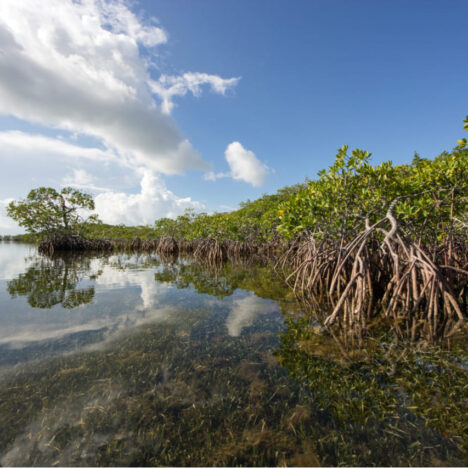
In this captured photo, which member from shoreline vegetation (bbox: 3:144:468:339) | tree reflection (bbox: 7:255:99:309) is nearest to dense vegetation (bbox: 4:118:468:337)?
shoreline vegetation (bbox: 3:144:468:339)

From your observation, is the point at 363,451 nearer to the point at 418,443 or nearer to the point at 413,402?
the point at 418,443

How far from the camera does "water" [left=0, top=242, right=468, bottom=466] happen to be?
172 centimetres

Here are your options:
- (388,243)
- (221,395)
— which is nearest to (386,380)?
(221,395)

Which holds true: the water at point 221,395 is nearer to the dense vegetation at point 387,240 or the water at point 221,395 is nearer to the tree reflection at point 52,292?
the dense vegetation at point 387,240

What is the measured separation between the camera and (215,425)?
1.95 meters

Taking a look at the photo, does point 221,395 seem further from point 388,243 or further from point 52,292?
point 52,292

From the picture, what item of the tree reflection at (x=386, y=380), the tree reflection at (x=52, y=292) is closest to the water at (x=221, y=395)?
the tree reflection at (x=386, y=380)

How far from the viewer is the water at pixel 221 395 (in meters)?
1.72

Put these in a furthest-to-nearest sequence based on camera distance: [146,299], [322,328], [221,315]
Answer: [146,299] → [221,315] → [322,328]

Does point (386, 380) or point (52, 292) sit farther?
point (52, 292)

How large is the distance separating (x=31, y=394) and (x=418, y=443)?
3.53m

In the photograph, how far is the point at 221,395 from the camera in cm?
233

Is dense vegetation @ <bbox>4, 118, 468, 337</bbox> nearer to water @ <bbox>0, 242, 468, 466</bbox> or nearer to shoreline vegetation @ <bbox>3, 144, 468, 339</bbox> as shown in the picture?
shoreline vegetation @ <bbox>3, 144, 468, 339</bbox>

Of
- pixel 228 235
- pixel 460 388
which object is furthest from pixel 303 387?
pixel 228 235
